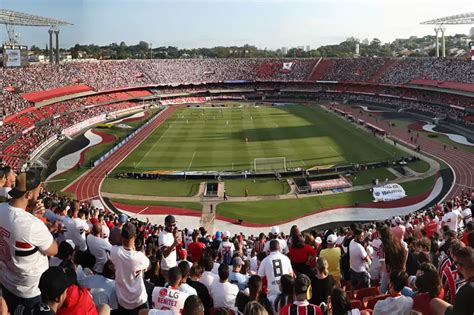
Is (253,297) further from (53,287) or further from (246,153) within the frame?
(246,153)

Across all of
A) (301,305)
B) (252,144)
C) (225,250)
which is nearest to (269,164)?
(252,144)

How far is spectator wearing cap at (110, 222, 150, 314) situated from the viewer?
6.89 metres

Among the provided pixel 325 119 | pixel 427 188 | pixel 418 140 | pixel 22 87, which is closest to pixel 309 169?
pixel 427 188

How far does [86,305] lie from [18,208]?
1667mm

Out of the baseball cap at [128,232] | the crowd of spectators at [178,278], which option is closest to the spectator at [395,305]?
the crowd of spectators at [178,278]

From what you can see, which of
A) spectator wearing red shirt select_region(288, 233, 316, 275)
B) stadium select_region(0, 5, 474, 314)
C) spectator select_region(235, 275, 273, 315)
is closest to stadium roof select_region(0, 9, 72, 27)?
stadium select_region(0, 5, 474, 314)

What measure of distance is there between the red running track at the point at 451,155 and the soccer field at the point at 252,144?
373 cm

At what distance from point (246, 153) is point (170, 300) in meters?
39.9

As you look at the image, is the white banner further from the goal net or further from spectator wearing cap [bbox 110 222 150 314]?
spectator wearing cap [bbox 110 222 150 314]

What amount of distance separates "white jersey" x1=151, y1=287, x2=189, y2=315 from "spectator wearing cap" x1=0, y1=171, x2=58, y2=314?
1561 millimetres

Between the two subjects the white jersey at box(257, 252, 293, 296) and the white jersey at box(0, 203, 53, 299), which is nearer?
the white jersey at box(0, 203, 53, 299)

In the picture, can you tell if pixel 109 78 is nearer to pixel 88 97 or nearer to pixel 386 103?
pixel 88 97

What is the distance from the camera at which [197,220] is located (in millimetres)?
30062

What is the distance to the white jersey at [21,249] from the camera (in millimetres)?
5641
